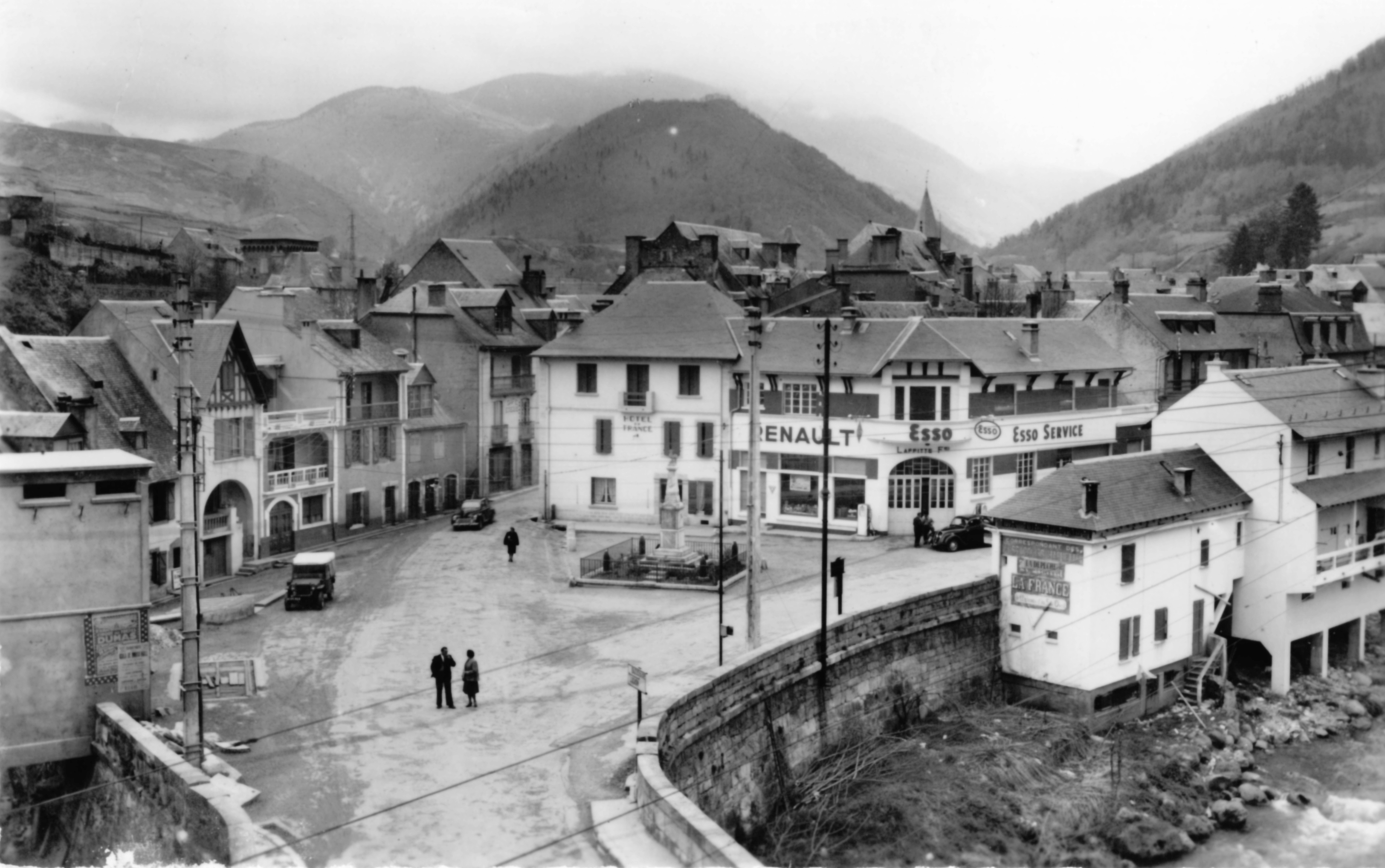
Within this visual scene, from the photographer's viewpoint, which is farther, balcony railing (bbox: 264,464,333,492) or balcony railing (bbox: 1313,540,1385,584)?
balcony railing (bbox: 264,464,333,492)

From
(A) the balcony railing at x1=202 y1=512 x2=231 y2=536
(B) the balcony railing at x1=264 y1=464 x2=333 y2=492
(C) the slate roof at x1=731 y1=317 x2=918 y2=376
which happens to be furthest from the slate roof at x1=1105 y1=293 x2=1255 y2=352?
(A) the balcony railing at x1=202 y1=512 x2=231 y2=536

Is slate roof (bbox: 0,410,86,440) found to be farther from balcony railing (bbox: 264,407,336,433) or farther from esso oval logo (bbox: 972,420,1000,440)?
esso oval logo (bbox: 972,420,1000,440)

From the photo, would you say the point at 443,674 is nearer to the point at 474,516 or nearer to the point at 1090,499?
the point at 1090,499

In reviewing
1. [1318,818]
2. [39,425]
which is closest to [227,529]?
[39,425]

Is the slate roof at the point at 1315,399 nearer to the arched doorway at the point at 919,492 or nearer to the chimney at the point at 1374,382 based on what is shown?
the chimney at the point at 1374,382

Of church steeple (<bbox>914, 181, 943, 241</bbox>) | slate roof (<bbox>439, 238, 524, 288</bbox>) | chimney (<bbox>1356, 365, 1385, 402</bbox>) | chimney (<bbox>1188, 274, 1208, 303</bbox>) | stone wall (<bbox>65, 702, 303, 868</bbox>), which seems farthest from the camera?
church steeple (<bbox>914, 181, 943, 241</bbox>)

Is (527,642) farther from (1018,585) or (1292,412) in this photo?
(1292,412)

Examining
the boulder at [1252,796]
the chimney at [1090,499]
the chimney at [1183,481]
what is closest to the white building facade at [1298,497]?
the chimney at [1183,481]
